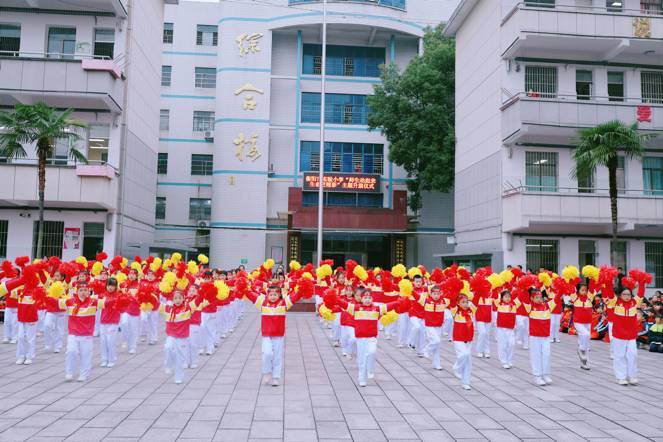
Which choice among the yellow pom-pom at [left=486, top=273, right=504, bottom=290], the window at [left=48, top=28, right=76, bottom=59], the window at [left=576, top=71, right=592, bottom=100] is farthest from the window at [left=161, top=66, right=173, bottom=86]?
the yellow pom-pom at [left=486, top=273, right=504, bottom=290]

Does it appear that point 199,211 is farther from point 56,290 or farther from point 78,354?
point 78,354

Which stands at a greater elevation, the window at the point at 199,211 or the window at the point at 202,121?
the window at the point at 202,121

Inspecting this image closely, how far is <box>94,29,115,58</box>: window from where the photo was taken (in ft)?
79.3

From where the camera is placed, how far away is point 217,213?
3566cm

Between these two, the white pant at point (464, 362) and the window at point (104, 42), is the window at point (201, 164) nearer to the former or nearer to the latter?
the window at point (104, 42)

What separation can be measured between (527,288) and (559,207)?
11766 millimetres

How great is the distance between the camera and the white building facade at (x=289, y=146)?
116 feet

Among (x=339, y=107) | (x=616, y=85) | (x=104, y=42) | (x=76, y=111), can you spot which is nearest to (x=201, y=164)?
(x=339, y=107)

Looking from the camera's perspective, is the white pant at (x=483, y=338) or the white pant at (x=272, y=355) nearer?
the white pant at (x=272, y=355)

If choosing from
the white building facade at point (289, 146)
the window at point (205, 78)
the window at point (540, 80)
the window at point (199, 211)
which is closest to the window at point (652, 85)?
the window at point (540, 80)

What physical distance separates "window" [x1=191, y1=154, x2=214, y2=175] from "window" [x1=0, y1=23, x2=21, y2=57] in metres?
17.3

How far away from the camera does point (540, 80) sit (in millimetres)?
23656

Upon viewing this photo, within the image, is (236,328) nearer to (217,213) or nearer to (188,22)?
(217,213)

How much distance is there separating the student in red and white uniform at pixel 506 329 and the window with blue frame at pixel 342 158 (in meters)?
25.9
